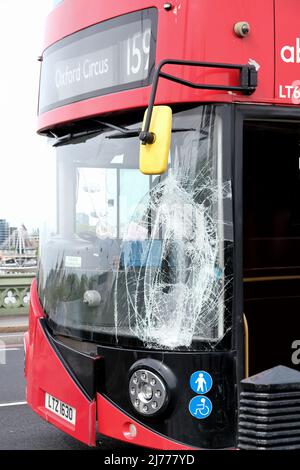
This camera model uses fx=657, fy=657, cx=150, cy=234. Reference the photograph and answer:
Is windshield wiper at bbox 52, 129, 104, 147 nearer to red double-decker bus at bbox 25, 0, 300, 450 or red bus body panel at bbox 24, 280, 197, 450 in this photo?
red double-decker bus at bbox 25, 0, 300, 450

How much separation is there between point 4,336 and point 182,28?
876 centimetres

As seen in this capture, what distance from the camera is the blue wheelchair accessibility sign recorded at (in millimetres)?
3748

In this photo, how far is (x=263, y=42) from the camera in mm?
3902

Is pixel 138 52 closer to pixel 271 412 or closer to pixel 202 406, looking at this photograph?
pixel 202 406

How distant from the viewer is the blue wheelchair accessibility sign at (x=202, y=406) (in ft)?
12.3

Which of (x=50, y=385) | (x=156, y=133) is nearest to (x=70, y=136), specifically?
(x=156, y=133)

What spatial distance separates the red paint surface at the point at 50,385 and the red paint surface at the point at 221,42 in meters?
1.75

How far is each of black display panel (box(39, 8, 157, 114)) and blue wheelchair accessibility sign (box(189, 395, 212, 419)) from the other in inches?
74.4

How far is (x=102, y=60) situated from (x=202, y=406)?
2255 mm

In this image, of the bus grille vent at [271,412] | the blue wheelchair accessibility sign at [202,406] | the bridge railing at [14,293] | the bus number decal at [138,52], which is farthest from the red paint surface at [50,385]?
the bridge railing at [14,293]

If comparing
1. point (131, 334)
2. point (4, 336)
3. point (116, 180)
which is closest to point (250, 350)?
point (131, 334)

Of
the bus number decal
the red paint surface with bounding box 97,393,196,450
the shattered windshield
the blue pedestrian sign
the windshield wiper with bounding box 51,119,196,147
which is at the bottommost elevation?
the red paint surface with bounding box 97,393,196,450

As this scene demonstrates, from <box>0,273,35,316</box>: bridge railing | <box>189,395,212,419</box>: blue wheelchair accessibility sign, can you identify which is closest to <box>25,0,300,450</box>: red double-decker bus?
<box>189,395,212,419</box>: blue wheelchair accessibility sign
